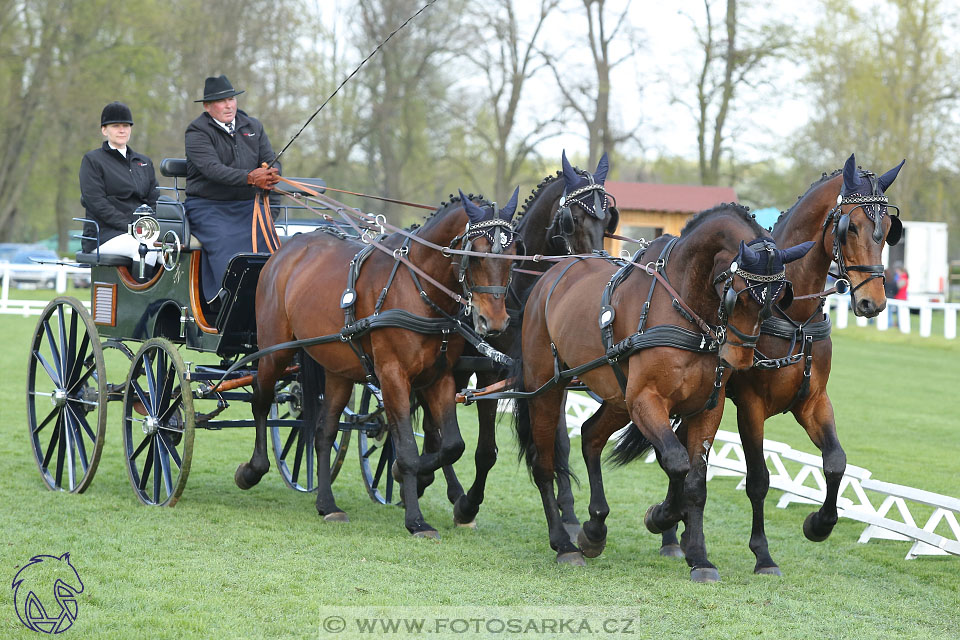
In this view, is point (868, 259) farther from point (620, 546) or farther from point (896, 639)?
point (620, 546)

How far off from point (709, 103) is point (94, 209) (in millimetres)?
27525

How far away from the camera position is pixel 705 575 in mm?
5578

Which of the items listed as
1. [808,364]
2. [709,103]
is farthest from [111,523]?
[709,103]

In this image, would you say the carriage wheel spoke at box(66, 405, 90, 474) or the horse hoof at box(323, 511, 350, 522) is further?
the carriage wheel spoke at box(66, 405, 90, 474)

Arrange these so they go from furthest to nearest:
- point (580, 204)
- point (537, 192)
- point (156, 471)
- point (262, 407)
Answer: point (262, 407), point (156, 471), point (537, 192), point (580, 204)

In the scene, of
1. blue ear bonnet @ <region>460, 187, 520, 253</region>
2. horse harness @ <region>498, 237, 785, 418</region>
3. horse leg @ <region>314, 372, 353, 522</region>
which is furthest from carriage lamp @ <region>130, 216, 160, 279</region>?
horse harness @ <region>498, 237, 785, 418</region>

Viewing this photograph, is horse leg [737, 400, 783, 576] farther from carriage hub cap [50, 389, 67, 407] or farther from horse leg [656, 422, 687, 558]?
carriage hub cap [50, 389, 67, 407]

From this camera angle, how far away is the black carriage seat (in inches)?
298

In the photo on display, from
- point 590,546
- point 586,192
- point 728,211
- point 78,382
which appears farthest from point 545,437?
point 78,382

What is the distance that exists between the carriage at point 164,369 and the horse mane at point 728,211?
284 cm

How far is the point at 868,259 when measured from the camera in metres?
5.58

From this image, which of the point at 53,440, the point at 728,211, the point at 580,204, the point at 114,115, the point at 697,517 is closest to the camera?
the point at 728,211

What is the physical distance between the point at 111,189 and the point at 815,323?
209 inches

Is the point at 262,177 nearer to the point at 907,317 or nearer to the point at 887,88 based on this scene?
the point at 907,317
